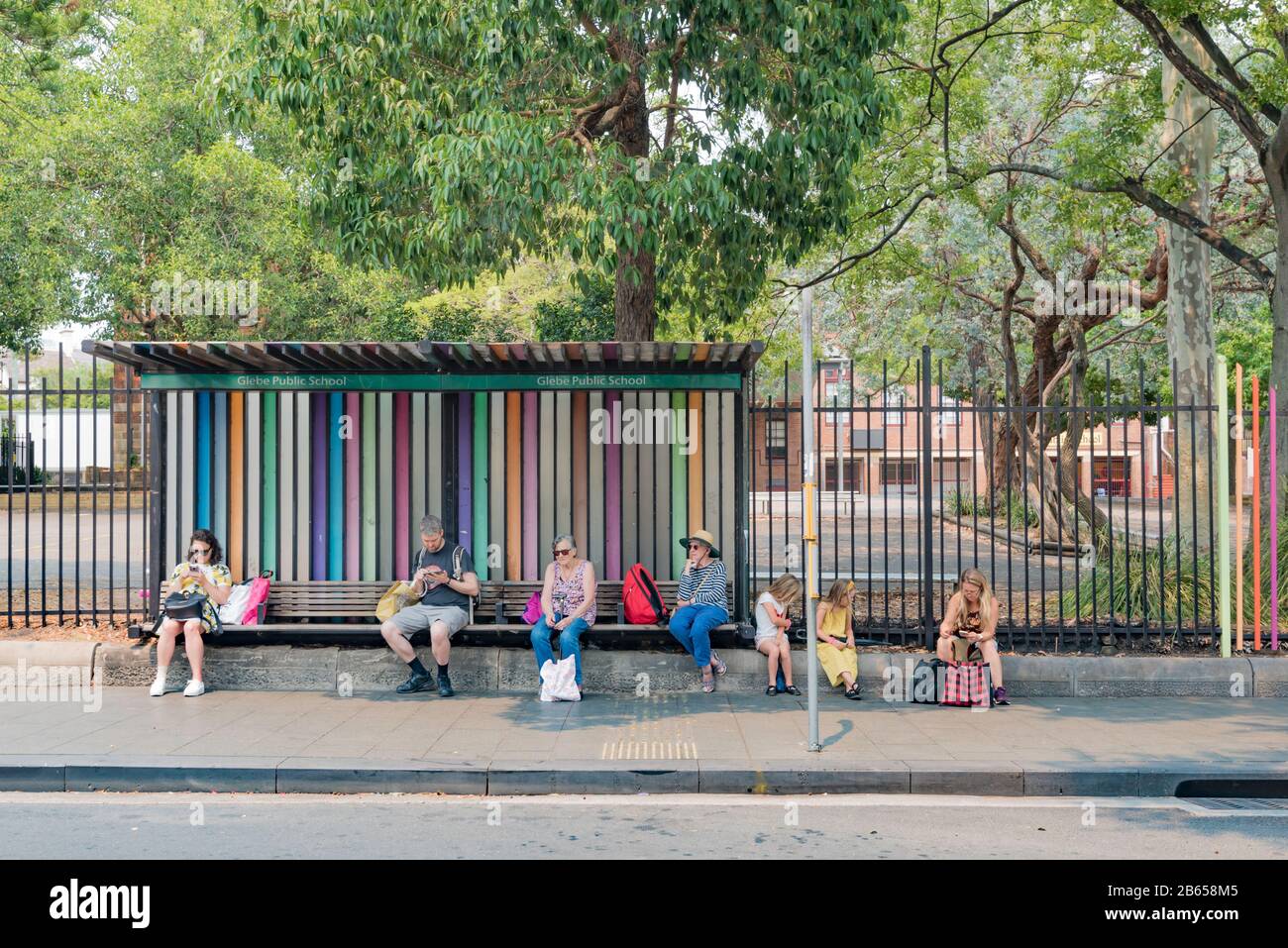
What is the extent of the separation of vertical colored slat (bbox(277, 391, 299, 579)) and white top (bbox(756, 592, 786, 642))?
169 inches

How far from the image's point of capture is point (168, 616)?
9.34m

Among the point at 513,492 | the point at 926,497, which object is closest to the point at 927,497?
the point at 926,497

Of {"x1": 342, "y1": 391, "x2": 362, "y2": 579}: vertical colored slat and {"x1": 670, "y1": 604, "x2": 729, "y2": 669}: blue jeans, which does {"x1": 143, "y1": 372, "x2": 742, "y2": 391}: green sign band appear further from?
{"x1": 670, "y1": 604, "x2": 729, "y2": 669}: blue jeans

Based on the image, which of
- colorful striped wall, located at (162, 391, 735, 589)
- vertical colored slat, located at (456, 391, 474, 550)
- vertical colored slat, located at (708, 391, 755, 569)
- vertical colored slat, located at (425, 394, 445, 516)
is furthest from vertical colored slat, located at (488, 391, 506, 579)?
vertical colored slat, located at (708, 391, 755, 569)

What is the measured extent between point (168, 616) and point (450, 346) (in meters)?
3.28

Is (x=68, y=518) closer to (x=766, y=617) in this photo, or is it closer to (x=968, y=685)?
(x=766, y=617)

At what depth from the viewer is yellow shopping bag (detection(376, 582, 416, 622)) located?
32.0 ft

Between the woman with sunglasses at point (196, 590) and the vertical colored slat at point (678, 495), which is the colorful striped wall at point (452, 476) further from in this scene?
the woman with sunglasses at point (196, 590)

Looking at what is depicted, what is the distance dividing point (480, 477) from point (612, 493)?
1244mm

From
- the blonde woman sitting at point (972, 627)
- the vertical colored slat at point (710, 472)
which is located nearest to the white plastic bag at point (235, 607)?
the vertical colored slat at point (710, 472)

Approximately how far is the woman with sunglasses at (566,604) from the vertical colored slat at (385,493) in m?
1.71

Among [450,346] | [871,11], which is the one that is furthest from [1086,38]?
[450,346]

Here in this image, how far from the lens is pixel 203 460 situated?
33.9 ft

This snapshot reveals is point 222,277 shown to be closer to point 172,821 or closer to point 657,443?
point 657,443
